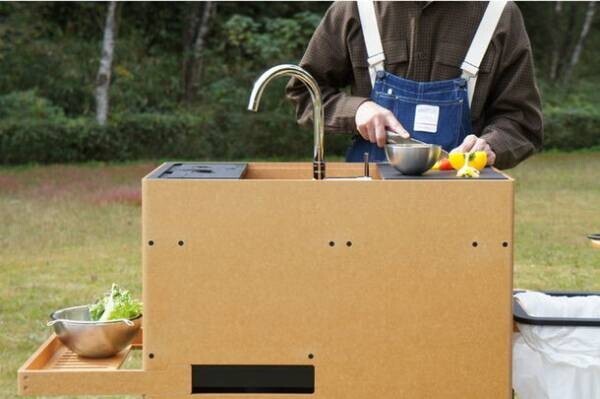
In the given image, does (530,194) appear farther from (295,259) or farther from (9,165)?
(295,259)

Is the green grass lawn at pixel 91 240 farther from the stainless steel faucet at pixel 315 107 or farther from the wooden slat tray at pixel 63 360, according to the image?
the wooden slat tray at pixel 63 360

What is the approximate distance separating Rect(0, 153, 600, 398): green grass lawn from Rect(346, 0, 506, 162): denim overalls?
34.7 inches

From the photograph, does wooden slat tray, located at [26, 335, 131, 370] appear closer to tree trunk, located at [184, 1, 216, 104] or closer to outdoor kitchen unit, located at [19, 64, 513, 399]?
outdoor kitchen unit, located at [19, 64, 513, 399]

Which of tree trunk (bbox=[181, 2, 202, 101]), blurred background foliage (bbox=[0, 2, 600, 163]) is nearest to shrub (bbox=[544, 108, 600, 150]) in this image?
blurred background foliage (bbox=[0, 2, 600, 163])

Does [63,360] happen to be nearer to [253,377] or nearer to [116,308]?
[116,308]

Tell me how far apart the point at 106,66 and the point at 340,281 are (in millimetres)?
15877

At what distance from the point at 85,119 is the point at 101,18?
9.57 ft

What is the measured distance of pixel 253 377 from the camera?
2.39 meters

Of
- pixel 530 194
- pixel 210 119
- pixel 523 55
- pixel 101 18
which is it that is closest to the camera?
pixel 523 55

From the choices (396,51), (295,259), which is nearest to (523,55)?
(396,51)

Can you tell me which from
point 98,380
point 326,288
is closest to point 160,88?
point 98,380

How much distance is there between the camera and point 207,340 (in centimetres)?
238

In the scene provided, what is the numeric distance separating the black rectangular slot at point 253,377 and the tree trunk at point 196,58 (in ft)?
58.9

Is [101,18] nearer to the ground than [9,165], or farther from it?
farther from it
